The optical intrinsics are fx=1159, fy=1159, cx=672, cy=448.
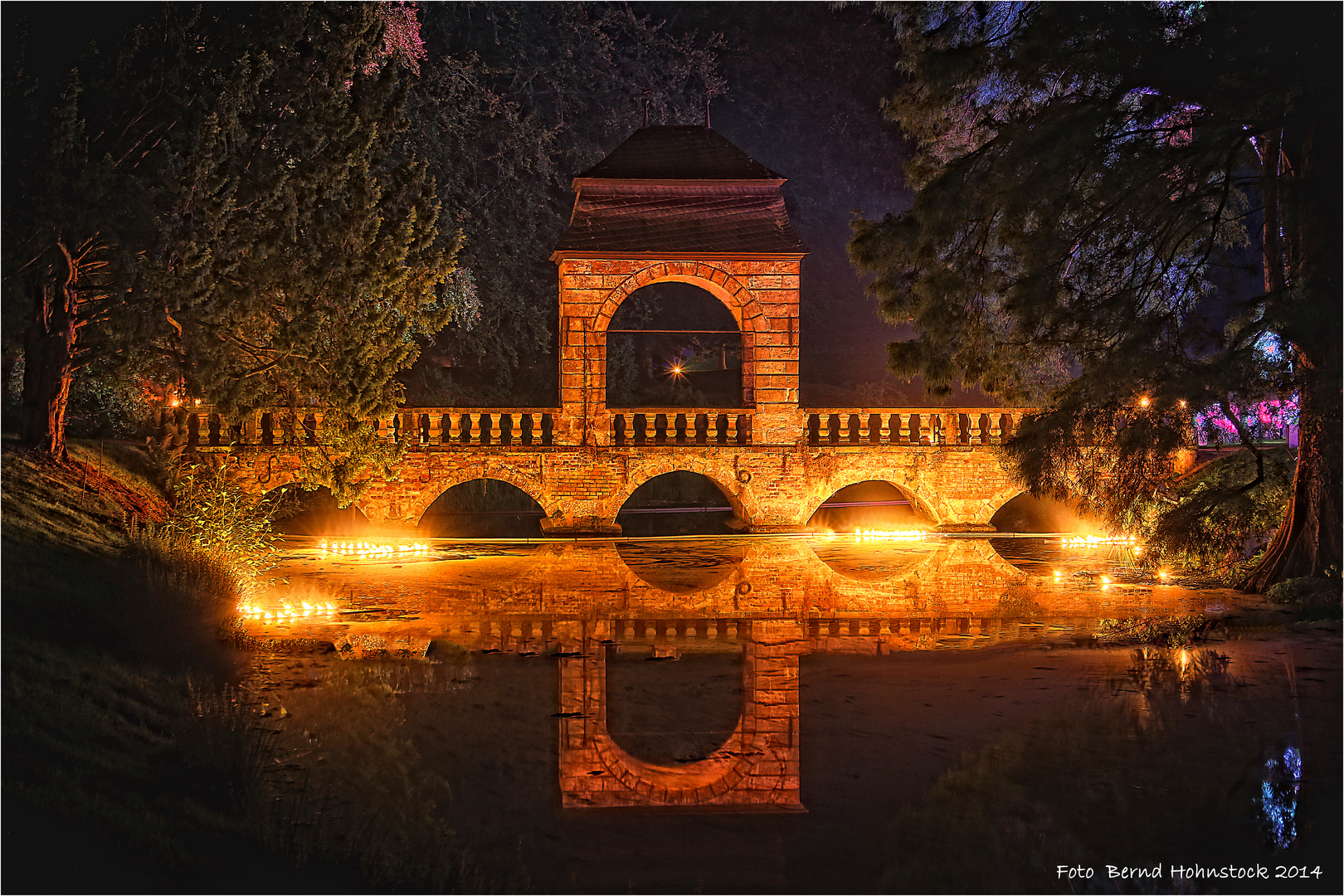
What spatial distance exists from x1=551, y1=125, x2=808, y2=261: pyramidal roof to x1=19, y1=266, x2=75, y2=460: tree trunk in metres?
7.40

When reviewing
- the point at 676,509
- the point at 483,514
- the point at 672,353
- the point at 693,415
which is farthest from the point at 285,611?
the point at 672,353

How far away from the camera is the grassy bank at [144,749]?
16.5ft

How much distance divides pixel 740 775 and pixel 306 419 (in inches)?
464

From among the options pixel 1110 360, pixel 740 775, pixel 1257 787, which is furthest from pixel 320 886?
pixel 1110 360

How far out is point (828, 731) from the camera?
6.93 meters

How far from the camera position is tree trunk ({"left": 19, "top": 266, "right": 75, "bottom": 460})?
46.1 feet

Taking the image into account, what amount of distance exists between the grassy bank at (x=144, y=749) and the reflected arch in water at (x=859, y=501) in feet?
35.6

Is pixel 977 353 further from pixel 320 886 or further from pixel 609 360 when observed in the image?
pixel 609 360

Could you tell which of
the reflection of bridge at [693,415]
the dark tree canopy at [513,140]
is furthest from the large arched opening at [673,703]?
the dark tree canopy at [513,140]

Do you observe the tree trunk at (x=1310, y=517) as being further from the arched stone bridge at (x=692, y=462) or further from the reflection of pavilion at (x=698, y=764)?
the arched stone bridge at (x=692, y=462)

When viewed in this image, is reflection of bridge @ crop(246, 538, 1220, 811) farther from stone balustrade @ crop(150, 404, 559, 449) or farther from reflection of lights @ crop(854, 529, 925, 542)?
stone balustrade @ crop(150, 404, 559, 449)

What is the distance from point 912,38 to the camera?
13.2 m

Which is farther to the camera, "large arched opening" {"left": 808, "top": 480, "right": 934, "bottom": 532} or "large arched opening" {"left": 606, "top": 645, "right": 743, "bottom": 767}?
"large arched opening" {"left": 808, "top": 480, "right": 934, "bottom": 532}

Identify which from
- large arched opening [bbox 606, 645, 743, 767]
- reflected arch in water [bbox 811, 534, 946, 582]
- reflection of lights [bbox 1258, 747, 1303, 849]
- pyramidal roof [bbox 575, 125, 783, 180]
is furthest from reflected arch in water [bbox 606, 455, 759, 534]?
reflection of lights [bbox 1258, 747, 1303, 849]
